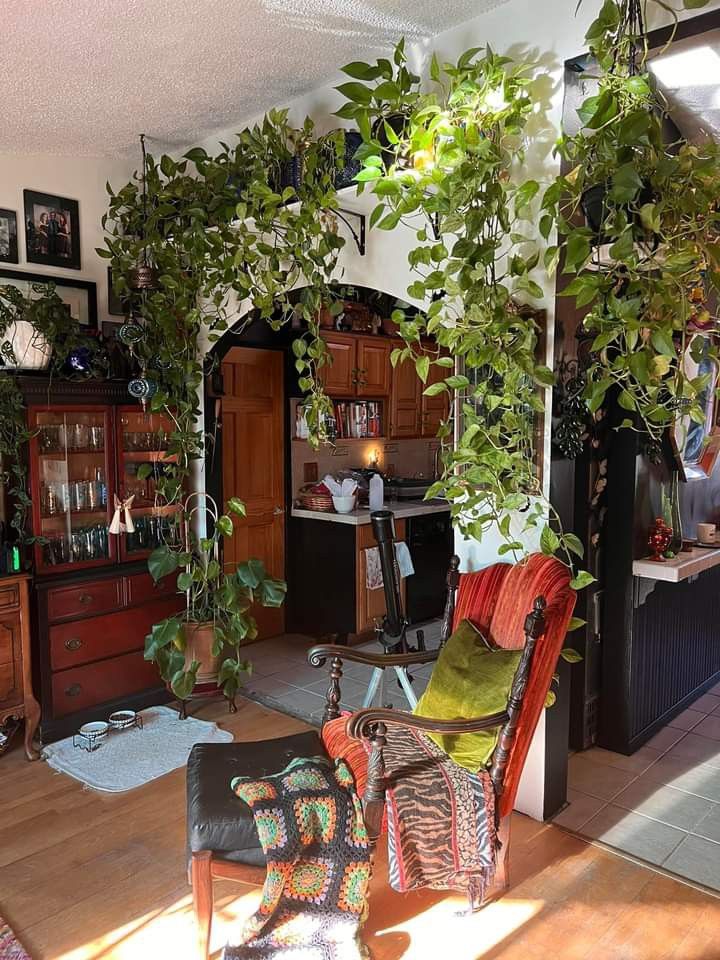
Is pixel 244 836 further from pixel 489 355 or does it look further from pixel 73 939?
pixel 489 355

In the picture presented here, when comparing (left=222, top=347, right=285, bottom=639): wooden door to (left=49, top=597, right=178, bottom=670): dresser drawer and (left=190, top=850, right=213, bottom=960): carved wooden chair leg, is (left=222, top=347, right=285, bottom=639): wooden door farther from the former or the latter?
(left=190, top=850, right=213, bottom=960): carved wooden chair leg

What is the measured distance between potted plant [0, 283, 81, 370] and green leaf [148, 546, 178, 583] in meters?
1.04

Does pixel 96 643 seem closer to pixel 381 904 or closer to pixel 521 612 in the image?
pixel 381 904

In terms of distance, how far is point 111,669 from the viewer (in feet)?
12.4

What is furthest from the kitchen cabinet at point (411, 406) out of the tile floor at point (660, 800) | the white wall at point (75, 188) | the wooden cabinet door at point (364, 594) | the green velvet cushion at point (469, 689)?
the green velvet cushion at point (469, 689)

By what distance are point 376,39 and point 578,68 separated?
2.69ft

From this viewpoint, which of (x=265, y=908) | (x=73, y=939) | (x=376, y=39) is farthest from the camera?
(x=376, y=39)

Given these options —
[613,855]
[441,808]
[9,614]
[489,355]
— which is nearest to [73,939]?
[441,808]

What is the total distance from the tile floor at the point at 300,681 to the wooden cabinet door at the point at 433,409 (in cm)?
183

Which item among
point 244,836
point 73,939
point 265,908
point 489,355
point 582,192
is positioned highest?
point 582,192

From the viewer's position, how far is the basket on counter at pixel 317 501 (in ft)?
16.5

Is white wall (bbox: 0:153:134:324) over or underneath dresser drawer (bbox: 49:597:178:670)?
over

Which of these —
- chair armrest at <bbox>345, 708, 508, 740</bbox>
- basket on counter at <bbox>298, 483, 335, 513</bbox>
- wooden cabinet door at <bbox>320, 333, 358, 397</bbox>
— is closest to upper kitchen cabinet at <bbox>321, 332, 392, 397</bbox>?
wooden cabinet door at <bbox>320, 333, 358, 397</bbox>

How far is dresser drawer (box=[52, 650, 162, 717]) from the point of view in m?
3.60
